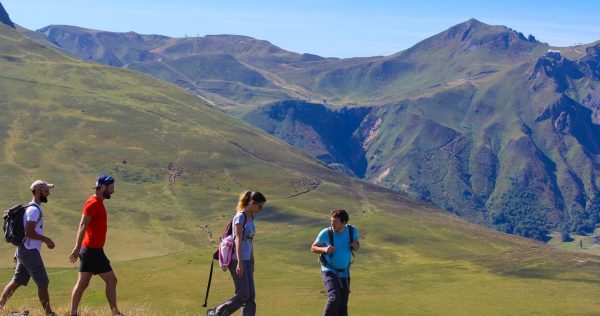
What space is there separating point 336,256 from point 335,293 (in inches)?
47.7

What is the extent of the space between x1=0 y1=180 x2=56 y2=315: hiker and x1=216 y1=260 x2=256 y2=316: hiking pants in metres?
5.73

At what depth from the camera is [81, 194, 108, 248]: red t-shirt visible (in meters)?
23.7

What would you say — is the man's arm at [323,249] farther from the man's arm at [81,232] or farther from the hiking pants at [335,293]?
the man's arm at [81,232]

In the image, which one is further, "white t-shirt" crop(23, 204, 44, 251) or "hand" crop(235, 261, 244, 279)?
"white t-shirt" crop(23, 204, 44, 251)

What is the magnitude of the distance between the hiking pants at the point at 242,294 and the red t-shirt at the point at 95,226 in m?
4.17

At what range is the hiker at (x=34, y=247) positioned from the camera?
24891 mm

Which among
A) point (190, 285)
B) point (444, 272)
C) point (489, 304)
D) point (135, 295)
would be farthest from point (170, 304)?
point (444, 272)

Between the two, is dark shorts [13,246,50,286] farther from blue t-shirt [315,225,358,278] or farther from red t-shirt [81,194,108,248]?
blue t-shirt [315,225,358,278]

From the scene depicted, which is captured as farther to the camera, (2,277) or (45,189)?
(2,277)

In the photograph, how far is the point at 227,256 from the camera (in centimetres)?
2453

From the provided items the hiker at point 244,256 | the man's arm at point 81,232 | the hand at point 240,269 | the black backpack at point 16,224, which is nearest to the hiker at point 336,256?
the hiker at point 244,256

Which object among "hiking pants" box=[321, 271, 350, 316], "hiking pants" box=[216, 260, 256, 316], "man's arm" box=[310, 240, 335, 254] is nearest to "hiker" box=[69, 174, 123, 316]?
"hiking pants" box=[216, 260, 256, 316]

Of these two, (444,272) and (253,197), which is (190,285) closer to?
(444,272)

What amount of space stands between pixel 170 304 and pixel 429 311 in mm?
44865
